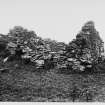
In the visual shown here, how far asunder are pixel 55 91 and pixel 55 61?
371 centimetres

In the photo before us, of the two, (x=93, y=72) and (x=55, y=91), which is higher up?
Answer: (x=93, y=72)

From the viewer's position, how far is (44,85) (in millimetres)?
15453

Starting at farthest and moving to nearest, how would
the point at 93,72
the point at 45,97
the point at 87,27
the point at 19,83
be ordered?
the point at 87,27, the point at 93,72, the point at 19,83, the point at 45,97

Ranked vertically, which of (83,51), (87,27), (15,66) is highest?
(87,27)

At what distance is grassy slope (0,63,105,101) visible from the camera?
1437 cm

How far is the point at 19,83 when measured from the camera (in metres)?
15.6

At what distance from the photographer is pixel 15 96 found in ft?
47.3

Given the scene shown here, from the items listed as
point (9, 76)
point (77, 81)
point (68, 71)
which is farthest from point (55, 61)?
point (9, 76)

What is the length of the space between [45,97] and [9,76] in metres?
3.90

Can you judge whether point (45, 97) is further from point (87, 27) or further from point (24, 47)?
point (87, 27)

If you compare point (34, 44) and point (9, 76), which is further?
point (34, 44)

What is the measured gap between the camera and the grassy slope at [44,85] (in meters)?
14.4

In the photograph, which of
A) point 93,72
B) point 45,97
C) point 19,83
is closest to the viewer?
point 45,97

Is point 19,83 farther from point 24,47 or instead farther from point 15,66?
point 24,47
